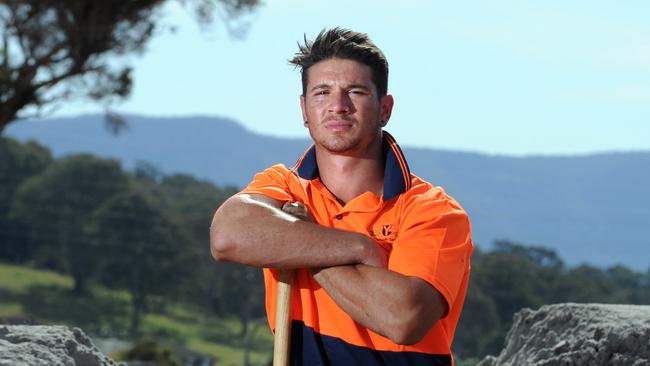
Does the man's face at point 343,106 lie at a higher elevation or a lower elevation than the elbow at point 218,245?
higher

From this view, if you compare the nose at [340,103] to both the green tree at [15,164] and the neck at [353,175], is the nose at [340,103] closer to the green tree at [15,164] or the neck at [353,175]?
the neck at [353,175]

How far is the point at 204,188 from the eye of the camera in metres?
53.1

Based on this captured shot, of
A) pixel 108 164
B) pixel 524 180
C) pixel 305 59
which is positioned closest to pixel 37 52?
pixel 305 59

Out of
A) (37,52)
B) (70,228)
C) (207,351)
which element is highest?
(37,52)

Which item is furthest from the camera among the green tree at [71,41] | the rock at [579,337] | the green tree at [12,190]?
the green tree at [12,190]

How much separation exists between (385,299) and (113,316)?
46472 mm

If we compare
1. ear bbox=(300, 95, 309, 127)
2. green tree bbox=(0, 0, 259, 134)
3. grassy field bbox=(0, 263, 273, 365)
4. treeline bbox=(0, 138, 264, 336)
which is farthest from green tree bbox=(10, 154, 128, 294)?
ear bbox=(300, 95, 309, 127)

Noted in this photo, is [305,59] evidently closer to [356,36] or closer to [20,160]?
[356,36]

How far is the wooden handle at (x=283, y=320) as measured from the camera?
101 inches

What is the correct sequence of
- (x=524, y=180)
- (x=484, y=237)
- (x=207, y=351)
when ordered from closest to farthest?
1. (x=207, y=351)
2. (x=484, y=237)
3. (x=524, y=180)

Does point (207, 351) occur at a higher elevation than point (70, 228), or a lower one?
lower

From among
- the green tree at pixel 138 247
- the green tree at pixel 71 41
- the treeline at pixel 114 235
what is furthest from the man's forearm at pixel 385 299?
the green tree at pixel 138 247

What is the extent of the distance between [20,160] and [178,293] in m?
9.78

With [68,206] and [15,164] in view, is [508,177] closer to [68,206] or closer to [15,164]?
[68,206]
